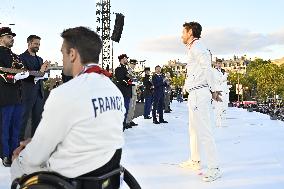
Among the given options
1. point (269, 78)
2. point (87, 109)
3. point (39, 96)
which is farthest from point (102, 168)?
point (269, 78)

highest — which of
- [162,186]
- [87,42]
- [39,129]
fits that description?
[87,42]

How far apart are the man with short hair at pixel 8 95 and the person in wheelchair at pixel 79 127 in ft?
11.7

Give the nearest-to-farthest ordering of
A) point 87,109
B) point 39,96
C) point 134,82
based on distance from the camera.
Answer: point 87,109
point 39,96
point 134,82

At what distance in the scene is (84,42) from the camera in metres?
2.71

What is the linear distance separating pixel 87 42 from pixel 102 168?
2.46 ft

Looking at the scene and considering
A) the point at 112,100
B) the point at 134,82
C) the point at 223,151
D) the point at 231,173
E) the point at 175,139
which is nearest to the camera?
the point at 112,100

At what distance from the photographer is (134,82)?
1145 cm

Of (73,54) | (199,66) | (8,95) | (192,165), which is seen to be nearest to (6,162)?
(8,95)

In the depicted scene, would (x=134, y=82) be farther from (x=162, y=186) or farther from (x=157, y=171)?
(x=162, y=186)

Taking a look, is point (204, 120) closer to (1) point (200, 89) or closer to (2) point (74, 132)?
(1) point (200, 89)

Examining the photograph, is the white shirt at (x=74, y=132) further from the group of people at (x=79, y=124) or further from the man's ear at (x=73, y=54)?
the man's ear at (x=73, y=54)

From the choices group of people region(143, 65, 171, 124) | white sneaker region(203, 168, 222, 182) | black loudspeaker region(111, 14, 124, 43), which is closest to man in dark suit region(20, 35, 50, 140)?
white sneaker region(203, 168, 222, 182)

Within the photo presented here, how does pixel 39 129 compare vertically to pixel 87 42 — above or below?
below

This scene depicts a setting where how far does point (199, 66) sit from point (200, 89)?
294 millimetres
